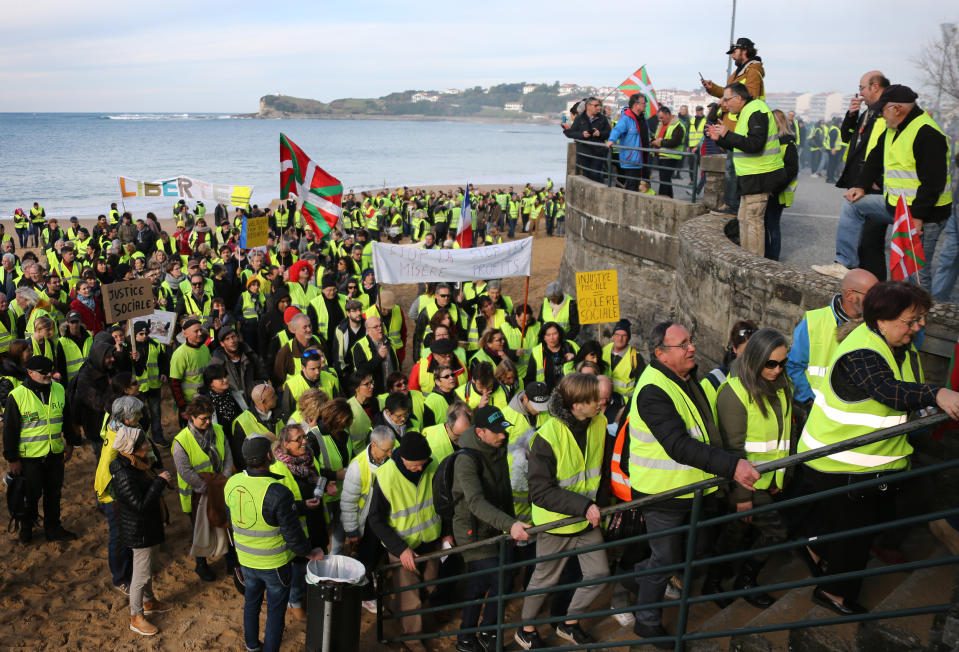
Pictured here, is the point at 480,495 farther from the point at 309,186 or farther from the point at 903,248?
the point at 309,186

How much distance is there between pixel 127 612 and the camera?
6.36 m

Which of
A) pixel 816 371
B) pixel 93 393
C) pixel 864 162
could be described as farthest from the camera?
pixel 93 393

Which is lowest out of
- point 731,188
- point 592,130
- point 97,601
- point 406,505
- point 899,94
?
point 97,601

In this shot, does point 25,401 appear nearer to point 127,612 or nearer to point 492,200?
point 127,612

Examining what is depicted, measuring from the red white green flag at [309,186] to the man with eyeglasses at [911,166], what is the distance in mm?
8438

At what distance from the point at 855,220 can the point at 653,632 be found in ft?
15.0

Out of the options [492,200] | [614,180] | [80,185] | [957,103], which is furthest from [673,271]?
[80,185]

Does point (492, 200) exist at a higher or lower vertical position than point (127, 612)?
higher

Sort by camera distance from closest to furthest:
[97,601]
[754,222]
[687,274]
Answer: [97,601] < [754,222] < [687,274]

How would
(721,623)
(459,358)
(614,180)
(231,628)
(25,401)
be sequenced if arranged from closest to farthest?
(721,623) < (231,628) < (25,401) < (459,358) < (614,180)

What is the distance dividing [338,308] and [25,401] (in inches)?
168

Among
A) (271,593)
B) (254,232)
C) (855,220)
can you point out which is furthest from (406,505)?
(254,232)

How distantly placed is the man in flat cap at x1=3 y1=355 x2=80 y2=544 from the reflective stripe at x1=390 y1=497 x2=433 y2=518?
12.7ft

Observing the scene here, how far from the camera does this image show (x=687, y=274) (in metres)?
8.98
